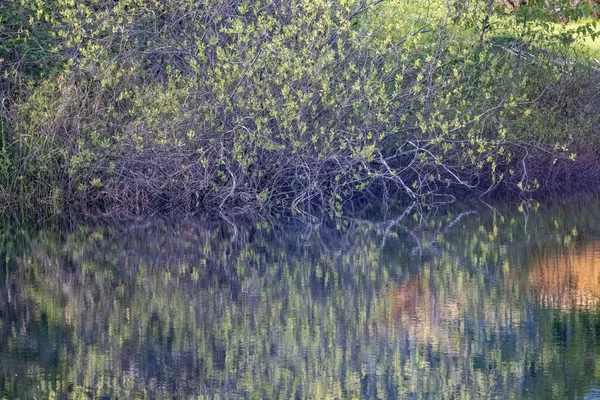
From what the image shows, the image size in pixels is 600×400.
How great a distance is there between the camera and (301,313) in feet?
25.4

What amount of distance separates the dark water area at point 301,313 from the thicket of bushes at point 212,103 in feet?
6.09

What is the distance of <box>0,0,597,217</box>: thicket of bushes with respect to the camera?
1370 cm

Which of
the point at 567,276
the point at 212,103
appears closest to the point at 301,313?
the point at 567,276

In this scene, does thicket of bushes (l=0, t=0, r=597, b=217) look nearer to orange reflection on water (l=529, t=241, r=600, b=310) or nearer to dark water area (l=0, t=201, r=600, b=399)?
dark water area (l=0, t=201, r=600, b=399)

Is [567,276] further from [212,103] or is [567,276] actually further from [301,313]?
[212,103]

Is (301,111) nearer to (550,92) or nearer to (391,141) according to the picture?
(391,141)

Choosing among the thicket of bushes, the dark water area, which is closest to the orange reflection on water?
the dark water area

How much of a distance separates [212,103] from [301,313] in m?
6.58

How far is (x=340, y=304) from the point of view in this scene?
26.6ft

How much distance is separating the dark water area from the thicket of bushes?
1857mm

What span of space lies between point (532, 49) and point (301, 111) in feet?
18.0

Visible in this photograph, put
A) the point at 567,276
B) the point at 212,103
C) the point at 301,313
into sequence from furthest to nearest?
1. the point at 212,103
2. the point at 567,276
3. the point at 301,313

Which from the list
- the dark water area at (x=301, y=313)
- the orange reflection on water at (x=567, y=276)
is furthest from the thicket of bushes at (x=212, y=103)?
the orange reflection on water at (x=567, y=276)

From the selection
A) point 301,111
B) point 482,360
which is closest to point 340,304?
point 482,360
